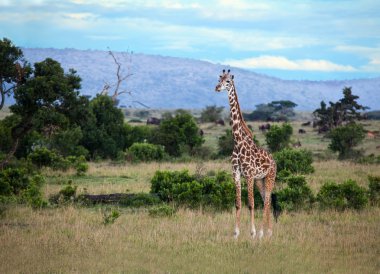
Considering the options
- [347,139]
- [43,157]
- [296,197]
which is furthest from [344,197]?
[347,139]

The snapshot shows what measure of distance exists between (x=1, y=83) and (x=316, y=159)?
21807 mm

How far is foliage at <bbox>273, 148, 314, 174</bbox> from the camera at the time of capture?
2736 cm

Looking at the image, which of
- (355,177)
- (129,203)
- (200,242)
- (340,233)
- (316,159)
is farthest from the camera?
(316,159)

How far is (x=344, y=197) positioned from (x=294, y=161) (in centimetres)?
926

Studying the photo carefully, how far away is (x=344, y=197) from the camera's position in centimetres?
1850

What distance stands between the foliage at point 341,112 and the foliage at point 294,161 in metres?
28.0

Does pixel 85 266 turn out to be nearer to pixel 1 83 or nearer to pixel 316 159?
pixel 1 83

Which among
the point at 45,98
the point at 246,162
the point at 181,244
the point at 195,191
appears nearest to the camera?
the point at 181,244

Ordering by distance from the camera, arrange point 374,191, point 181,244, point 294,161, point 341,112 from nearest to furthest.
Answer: point 181,244 → point 374,191 → point 294,161 → point 341,112

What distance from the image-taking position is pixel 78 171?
88.4ft

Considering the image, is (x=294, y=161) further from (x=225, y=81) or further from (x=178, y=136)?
(x=225, y=81)

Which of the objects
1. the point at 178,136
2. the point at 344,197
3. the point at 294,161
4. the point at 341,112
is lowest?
the point at 178,136

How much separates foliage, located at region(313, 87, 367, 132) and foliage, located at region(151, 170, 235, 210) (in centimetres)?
3756

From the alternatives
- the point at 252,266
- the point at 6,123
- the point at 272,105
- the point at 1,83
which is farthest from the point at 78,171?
the point at 272,105
